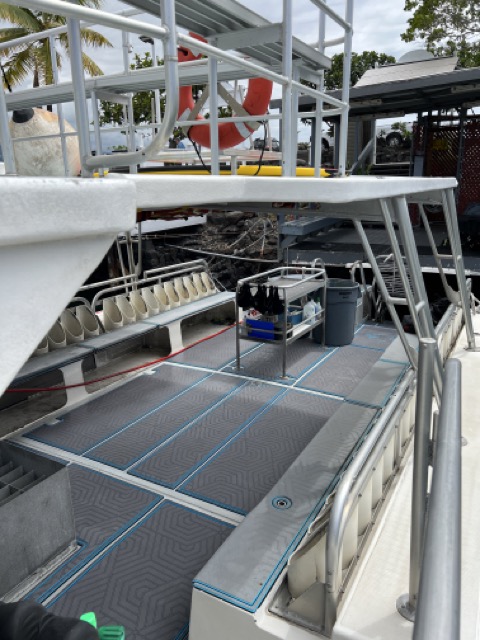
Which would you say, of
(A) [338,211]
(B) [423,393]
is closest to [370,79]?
(A) [338,211]

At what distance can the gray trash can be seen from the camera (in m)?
7.58

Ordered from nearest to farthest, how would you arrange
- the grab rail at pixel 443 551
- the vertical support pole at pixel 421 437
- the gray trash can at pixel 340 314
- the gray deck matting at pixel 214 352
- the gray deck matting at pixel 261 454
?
1. the grab rail at pixel 443 551
2. the vertical support pole at pixel 421 437
3. the gray deck matting at pixel 261 454
4. the gray deck matting at pixel 214 352
5. the gray trash can at pixel 340 314

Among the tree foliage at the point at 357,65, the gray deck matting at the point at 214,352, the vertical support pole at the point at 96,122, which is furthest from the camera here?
the tree foliage at the point at 357,65

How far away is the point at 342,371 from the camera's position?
6.73 meters

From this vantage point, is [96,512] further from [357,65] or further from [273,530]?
[357,65]

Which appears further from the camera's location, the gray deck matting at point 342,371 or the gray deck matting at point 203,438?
the gray deck matting at point 342,371

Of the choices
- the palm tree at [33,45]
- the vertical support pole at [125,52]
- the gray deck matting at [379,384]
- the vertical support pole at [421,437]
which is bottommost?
the gray deck matting at [379,384]

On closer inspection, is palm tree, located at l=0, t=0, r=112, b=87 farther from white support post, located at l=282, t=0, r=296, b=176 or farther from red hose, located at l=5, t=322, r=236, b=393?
white support post, located at l=282, t=0, r=296, b=176

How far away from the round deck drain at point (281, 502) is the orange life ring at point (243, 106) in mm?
2624

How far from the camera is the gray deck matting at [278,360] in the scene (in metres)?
6.63

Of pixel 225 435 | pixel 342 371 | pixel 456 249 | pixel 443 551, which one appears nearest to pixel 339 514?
pixel 443 551

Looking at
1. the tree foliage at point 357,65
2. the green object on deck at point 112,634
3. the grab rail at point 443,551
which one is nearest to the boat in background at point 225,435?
the grab rail at point 443,551

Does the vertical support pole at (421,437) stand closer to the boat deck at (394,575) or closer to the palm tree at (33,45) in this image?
the boat deck at (394,575)

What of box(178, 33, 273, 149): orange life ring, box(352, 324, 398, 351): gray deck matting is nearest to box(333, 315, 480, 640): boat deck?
box(178, 33, 273, 149): orange life ring
